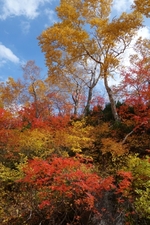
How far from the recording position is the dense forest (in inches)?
253

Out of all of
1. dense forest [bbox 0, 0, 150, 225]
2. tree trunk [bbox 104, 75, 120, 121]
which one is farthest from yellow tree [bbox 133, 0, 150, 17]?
tree trunk [bbox 104, 75, 120, 121]

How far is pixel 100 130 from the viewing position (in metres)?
12.9

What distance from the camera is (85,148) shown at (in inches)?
470

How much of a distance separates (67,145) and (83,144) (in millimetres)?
1071

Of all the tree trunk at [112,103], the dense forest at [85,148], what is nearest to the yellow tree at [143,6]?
the dense forest at [85,148]

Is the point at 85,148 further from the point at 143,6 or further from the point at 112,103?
the point at 143,6

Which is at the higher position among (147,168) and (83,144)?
(83,144)

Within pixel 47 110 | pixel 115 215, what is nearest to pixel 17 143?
pixel 115 215

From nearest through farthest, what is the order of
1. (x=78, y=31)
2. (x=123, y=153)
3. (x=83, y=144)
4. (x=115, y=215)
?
1. (x=115, y=215)
2. (x=123, y=153)
3. (x=83, y=144)
4. (x=78, y=31)

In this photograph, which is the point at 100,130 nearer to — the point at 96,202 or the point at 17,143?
the point at 17,143

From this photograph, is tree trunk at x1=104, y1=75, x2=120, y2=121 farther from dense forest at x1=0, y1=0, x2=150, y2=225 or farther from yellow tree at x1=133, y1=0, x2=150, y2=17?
yellow tree at x1=133, y1=0, x2=150, y2=17

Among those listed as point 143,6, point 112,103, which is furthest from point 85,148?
point 143,6

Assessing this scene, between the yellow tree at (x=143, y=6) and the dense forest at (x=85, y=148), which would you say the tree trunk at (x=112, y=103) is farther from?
the yellow tree at (x=143, y=6)

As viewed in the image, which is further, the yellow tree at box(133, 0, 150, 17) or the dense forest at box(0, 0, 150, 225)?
the yellow tree at box(133, 0, 150, 17)
